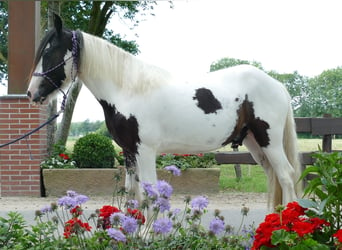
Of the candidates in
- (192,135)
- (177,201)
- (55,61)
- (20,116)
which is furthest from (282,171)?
(20,116)

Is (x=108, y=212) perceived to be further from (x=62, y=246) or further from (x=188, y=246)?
(x=188, y=246)

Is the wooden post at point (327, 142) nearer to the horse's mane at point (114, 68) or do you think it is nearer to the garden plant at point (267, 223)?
the horse's mane at point (114, 68)

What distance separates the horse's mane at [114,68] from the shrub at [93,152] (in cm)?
438

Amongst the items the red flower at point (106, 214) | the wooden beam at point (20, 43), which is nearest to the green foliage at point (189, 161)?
the wooden beam at point (20, 43)

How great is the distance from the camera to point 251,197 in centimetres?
786

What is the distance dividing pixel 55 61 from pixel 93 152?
4459 mm

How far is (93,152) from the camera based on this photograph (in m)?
8.09

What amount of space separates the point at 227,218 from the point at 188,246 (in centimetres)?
254

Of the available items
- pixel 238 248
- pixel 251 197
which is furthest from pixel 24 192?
pixel 238 248

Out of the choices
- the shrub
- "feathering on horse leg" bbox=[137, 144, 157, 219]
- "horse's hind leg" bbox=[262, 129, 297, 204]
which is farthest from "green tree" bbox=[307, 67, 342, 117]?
"feathering on horse leg" bbox=[137, 144, 157, 219]

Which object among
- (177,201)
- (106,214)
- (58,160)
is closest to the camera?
Result: (106,214)

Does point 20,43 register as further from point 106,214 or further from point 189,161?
point 106,214

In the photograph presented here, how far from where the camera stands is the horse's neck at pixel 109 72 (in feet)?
12.5

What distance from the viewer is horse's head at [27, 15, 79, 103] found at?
3.77m
